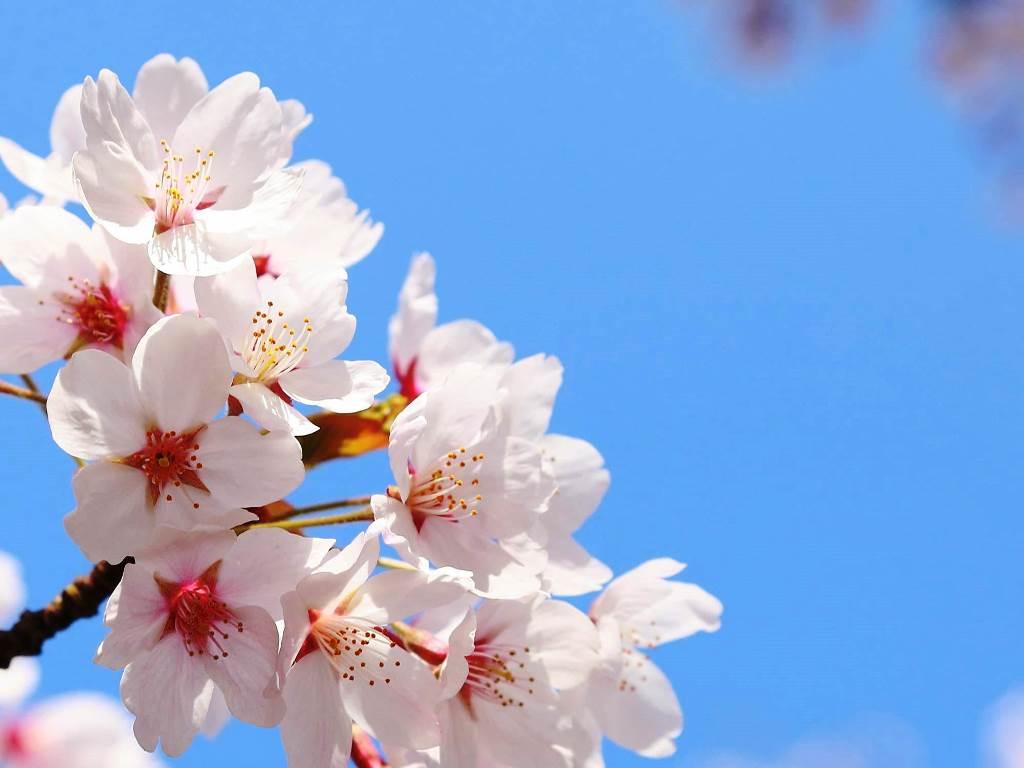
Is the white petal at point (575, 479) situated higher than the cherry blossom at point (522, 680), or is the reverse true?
the white petal at point (575, 479)

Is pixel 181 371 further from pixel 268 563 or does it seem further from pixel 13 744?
pixel 13 744

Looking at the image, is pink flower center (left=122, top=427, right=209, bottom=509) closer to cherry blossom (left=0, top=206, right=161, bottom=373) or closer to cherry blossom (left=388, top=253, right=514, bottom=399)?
cherry blossom (left=0, top=206, right=161, bottom=373)

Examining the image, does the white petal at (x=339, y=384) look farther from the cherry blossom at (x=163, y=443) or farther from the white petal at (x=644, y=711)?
the white petal at (x=644, y=711)

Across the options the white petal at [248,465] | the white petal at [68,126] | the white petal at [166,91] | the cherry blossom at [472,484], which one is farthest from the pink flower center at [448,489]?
the white petal at [68,126]

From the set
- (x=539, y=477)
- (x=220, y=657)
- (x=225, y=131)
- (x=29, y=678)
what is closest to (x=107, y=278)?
(x=225, y=131)

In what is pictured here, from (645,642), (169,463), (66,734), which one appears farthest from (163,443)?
(66,734)

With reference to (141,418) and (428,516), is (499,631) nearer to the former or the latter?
(428,516)
